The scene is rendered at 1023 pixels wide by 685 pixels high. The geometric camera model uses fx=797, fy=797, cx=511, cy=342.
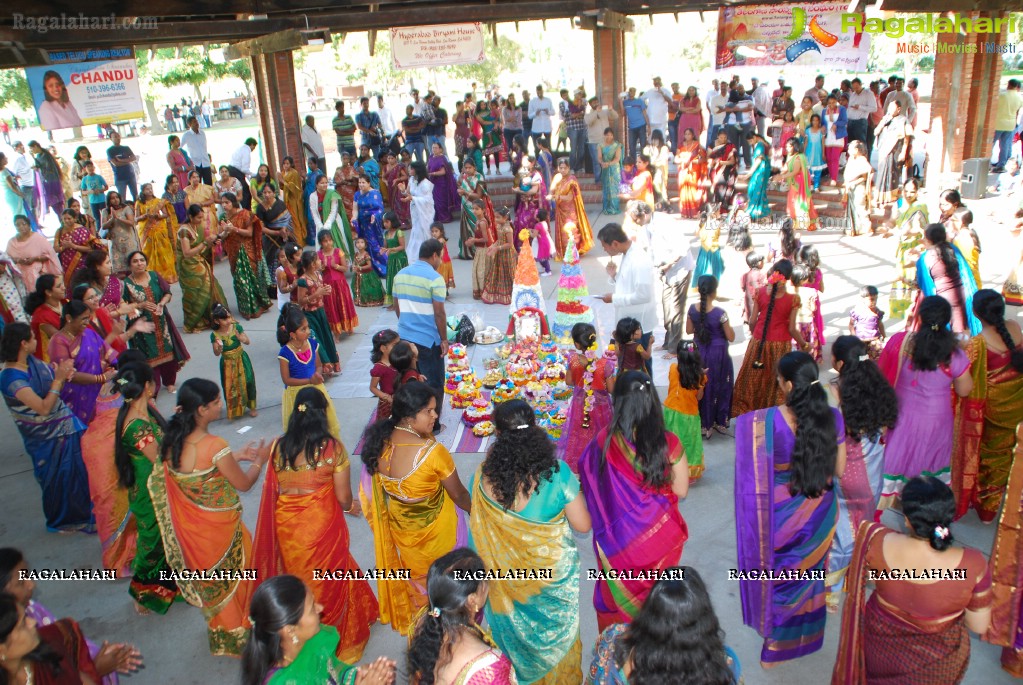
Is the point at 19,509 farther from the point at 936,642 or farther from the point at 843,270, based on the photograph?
the point at 843,270

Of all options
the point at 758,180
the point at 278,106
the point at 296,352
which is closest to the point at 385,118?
the point at 278,106

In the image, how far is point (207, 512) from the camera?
12.0ft

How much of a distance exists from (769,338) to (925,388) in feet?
4.72

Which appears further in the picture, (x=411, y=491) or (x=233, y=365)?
(x=233, y=365)

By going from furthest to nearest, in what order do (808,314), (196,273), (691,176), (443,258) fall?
(691,176) → (443,258) → (196,273) → (808,314)

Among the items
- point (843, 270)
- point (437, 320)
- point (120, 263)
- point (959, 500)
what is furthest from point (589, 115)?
point (959, 500)

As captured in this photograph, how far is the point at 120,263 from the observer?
9.45 metres

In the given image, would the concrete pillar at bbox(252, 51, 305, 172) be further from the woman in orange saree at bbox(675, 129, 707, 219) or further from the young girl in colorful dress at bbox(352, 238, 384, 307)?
the woman in orange saree at bbox(675, 129, 707, 219)

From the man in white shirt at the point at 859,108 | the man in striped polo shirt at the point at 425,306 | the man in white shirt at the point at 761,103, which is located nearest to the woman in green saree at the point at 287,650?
the man in striped polo shirt at the point at 425,306

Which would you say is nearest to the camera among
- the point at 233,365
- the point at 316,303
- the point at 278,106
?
the point at 233,365

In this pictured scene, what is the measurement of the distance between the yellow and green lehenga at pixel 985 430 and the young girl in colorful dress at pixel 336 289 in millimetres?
5459

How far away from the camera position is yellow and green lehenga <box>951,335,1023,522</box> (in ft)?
13.8

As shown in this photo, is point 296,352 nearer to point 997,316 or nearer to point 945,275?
point 997,316

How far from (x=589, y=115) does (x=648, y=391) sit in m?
11.2
